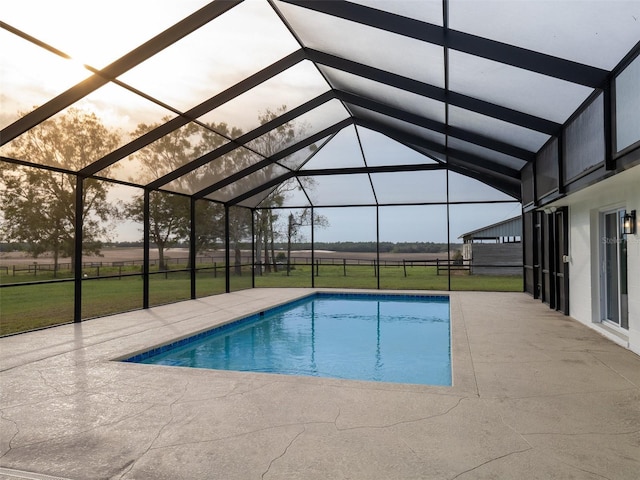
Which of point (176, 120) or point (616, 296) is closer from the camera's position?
point (616, 296)

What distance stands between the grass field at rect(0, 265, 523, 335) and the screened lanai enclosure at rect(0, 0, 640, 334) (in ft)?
1.41

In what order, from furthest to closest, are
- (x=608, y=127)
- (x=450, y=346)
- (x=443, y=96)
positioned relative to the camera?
(x=443, y=96)
(x=450, y=346)
(x=608, y=127)

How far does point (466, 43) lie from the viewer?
4008 millimetres

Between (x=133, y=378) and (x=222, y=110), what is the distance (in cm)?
428

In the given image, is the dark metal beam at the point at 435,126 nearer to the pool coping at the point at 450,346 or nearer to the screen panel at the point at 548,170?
the screen panel at the point at 548,170

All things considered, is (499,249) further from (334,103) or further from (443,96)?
(443,96)

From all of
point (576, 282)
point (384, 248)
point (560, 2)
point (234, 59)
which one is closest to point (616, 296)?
point (576, 282)

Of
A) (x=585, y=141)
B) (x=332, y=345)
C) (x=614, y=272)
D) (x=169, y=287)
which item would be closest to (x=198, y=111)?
(x=332, y=345)

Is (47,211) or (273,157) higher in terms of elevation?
(273,157)

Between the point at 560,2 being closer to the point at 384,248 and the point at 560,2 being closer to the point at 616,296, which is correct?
the point at 616,296

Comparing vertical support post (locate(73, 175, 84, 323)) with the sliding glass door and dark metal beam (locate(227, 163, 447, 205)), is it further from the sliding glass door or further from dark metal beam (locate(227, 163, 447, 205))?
the sliding glass door

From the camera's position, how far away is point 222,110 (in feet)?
21.4

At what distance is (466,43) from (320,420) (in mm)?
3604

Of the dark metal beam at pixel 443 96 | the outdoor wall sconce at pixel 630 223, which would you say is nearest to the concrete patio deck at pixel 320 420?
the outdoor wall sconce at pixel 630 223
